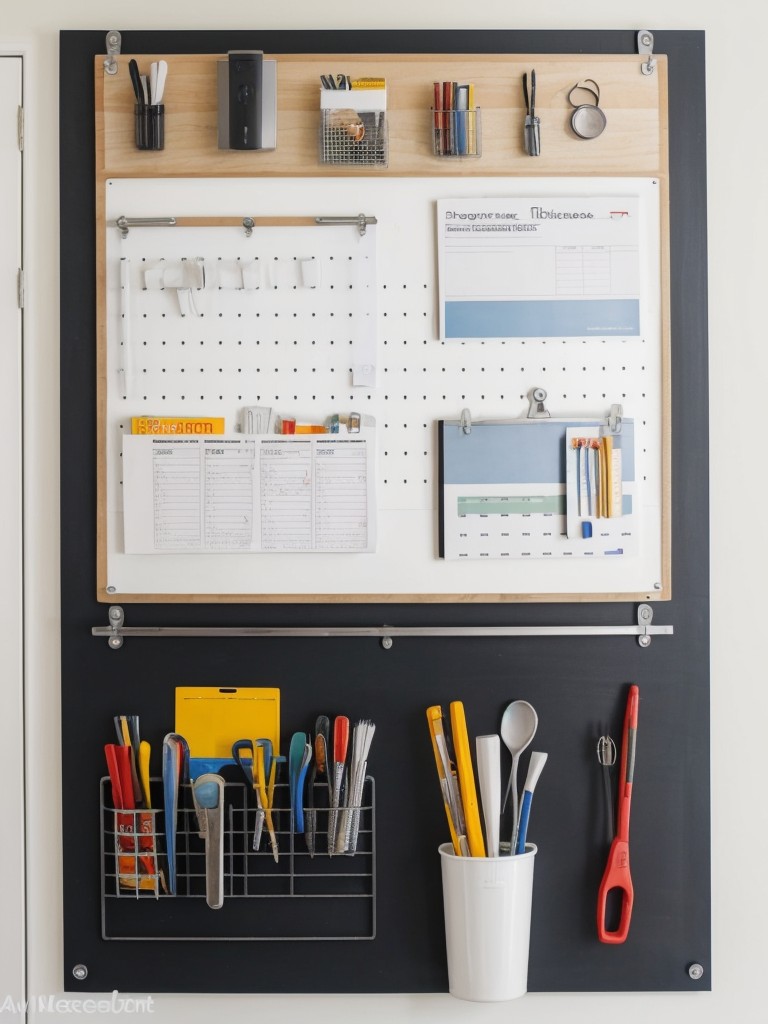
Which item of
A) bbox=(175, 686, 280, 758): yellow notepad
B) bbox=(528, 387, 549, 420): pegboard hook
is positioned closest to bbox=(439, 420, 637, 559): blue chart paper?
bbox=(528, 387, 549, 420): pegboard hook

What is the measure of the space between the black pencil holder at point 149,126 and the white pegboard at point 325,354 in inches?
2.2

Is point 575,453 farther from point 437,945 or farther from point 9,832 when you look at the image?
point 9,832

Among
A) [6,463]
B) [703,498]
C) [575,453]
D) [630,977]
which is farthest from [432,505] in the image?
[630,977]

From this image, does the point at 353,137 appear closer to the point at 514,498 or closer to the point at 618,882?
the point at 514,498

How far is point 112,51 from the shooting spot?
52.4 inches

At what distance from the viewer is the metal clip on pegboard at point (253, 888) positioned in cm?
131

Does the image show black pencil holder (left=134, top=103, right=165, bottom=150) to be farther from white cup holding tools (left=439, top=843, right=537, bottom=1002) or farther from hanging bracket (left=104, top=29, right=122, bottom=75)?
white cup holding tools (left=439, top=843, right=537, bottom=1002)

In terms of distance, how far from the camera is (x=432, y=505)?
4.36ft

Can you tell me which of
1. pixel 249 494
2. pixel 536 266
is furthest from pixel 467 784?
pixel 536 266

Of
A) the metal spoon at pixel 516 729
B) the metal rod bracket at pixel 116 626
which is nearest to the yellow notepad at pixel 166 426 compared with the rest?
the metal rod bracket at pixel 116 626

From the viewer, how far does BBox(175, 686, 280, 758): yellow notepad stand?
1.32m

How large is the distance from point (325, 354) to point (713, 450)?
641 millimetres

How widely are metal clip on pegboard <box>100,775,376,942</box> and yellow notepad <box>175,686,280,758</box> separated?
7cm

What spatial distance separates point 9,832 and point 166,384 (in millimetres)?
749
